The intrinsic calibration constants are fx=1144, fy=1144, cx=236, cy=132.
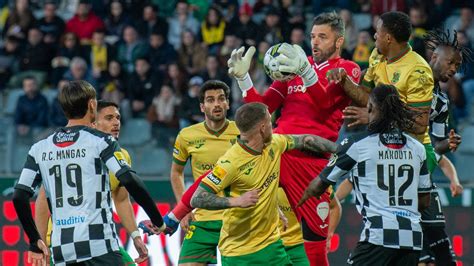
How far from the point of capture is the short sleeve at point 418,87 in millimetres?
9406

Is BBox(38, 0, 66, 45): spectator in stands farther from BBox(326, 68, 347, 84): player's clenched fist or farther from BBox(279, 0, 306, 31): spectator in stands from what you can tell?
BBox(326, 68, 347, 84): player's clenched fist

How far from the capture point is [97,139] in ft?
27.8

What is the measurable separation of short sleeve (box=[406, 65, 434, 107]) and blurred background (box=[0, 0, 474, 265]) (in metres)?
5.26

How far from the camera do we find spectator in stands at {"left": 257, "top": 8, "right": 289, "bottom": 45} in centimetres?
1803

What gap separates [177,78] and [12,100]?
2.88 meters

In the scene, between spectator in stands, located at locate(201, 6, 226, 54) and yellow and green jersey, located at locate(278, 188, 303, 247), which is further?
spectator in stands, located at locate(201, 6, 226, 54)

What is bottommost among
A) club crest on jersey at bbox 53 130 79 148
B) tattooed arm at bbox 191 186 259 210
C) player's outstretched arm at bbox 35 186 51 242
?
player's outstretched arm at bbox 35 186 51 242

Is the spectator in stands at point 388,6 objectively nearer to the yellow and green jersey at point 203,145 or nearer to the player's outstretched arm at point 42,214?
the yellow and green jersey at point 203,145

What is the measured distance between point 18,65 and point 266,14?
443 cm

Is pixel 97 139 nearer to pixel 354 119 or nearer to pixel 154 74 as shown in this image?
pixel 354 119

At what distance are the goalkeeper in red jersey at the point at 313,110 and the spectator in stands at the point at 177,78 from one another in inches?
311

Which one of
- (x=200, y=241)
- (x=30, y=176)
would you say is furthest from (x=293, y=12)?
(x=30, y=176)

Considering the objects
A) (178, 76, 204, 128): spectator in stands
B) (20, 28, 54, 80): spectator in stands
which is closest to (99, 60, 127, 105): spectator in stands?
(20, 28, 54, 80): spectator in stands

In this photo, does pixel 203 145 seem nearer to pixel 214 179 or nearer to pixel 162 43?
pixel 214 179
